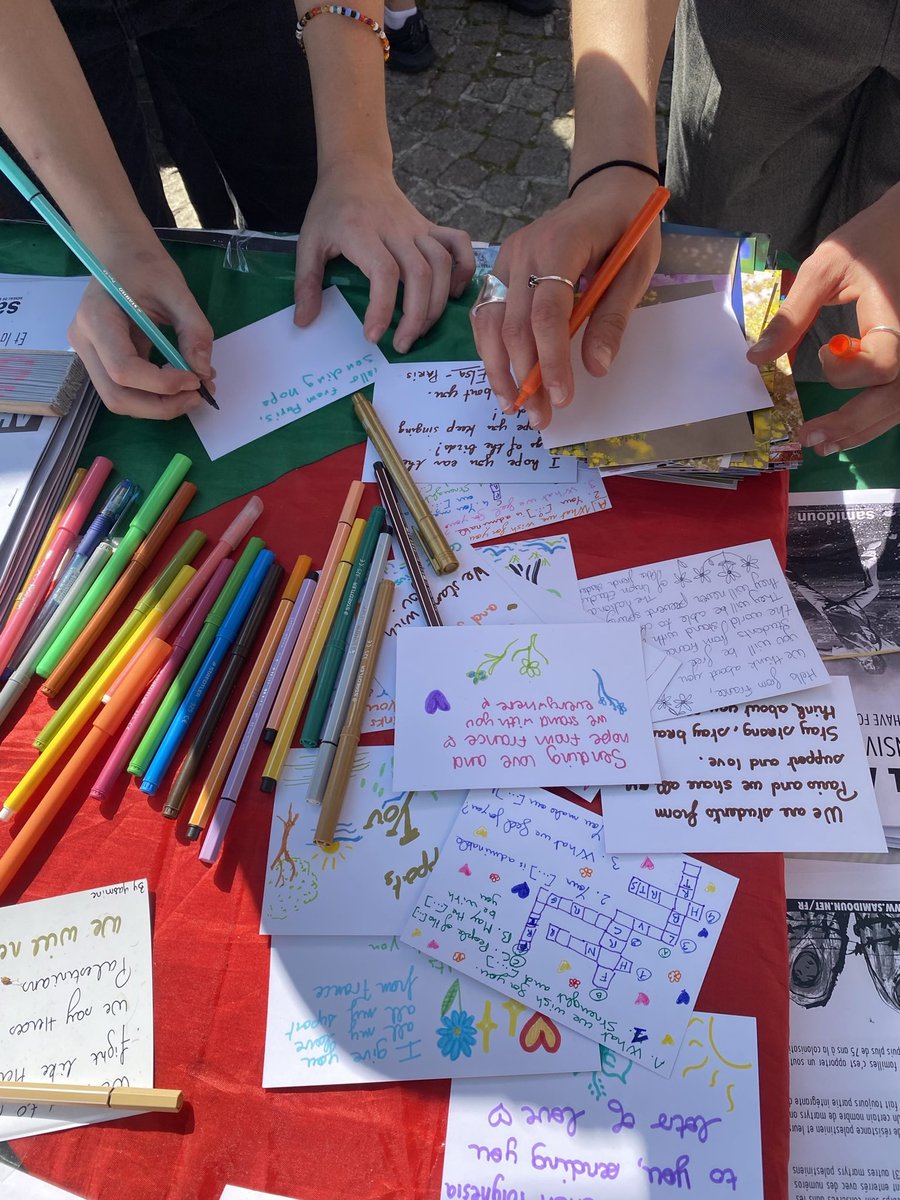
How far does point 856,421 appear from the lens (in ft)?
2.61

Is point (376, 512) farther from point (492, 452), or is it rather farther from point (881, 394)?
point (881, 394)

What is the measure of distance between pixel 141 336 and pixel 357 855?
0.70 meters

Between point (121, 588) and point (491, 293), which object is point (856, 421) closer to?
point (491, 293)

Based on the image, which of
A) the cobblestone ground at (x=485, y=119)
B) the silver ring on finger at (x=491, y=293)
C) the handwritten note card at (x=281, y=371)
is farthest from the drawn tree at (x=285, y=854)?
the cobblestone ground at (x=485, y=119)

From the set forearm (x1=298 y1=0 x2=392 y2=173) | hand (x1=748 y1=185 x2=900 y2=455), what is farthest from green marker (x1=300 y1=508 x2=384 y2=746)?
forearm (x1=298 y1=0 x2=392 y2=173)

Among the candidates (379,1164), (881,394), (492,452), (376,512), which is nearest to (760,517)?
(881,394)

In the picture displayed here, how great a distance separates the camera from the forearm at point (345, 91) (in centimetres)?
109

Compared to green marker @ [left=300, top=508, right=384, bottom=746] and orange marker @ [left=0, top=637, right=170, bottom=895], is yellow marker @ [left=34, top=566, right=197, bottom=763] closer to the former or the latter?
orange marker @ [left=0, top=637, right=170, bottom=895]

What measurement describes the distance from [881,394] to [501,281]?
439mm

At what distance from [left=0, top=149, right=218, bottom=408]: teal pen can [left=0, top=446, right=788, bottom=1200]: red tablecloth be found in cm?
49

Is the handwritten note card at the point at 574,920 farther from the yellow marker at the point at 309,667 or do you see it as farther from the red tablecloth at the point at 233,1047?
the yellow marker at the point at 309,667

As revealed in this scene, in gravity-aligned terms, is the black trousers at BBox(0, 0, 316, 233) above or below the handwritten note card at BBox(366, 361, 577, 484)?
above

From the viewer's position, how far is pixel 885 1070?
2.28ft

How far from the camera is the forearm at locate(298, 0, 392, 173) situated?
1.09 meters
